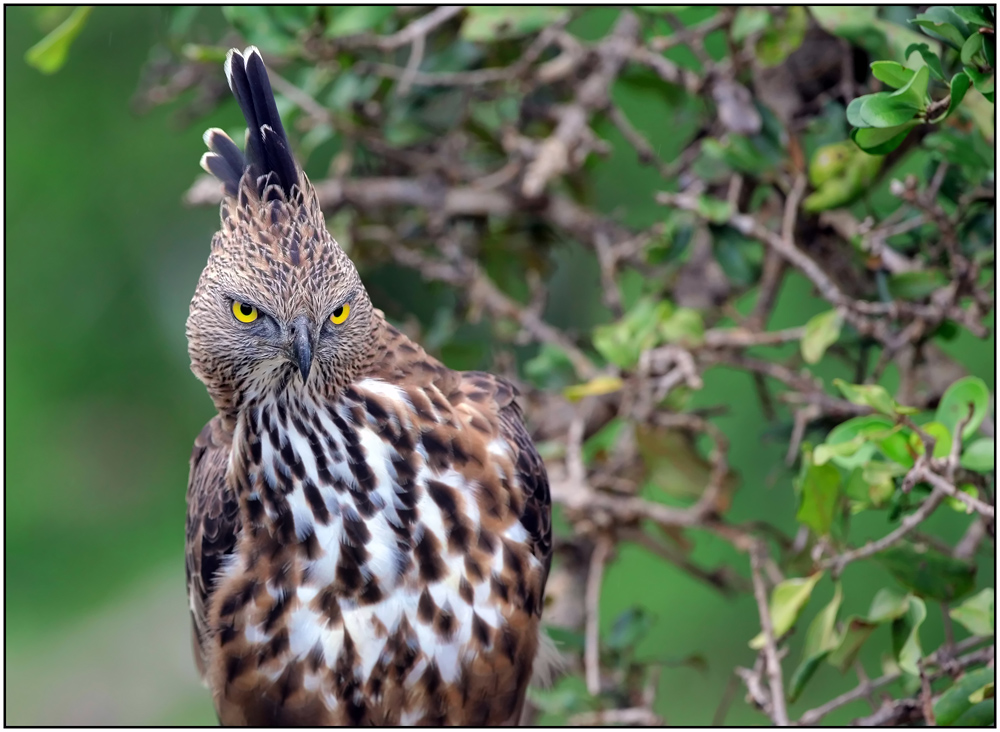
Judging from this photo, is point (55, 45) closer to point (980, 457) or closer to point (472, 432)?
point (472, 432)

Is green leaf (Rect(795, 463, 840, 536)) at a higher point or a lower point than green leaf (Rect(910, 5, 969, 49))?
lower

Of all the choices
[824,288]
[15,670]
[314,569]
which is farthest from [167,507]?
[824,288]

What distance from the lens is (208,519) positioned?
186 centimetres

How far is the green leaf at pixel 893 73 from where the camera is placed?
1.31 metres

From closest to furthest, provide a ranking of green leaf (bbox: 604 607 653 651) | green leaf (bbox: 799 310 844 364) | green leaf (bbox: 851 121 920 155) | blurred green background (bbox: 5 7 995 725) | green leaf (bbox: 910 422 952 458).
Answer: green leaf (bbox: 851 121 920 155)
green leaf (bbox: 910 422 952 458)
green leaf (bbox: 799 310 844 364)
green leaf (bbox: 604 607 653 651)
blurred green background (bbox: 5 7 995 725)

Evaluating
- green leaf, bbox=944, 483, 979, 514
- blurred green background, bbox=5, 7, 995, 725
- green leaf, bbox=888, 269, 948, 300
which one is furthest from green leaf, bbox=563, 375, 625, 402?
blurred green background, bbox=5, 7, 995, 725

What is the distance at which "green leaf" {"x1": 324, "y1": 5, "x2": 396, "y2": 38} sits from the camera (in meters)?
2.13

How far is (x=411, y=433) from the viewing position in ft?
5.84

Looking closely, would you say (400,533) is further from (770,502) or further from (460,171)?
(770,502)

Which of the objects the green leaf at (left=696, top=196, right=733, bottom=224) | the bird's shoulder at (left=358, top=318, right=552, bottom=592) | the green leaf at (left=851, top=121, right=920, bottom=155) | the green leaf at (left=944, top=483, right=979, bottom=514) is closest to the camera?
the green leaf at (left=851, top=121, right=920, bottom=155)

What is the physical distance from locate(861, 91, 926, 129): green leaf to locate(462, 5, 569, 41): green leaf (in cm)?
90

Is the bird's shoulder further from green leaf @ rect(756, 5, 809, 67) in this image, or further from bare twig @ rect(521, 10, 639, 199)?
green leaf @ rect(756, 5, 809, 67)

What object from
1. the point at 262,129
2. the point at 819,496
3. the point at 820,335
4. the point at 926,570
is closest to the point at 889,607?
the point at 926,570

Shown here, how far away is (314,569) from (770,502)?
80.3 inches
